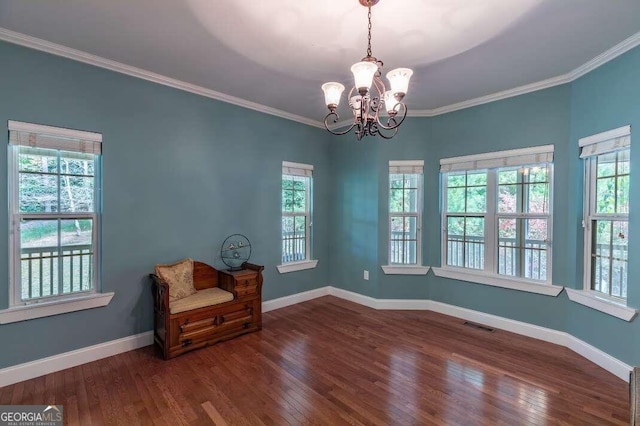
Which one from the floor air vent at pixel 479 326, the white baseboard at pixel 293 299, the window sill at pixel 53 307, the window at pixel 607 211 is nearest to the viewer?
the window sill at pixel 53 307

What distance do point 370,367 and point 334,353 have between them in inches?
16.2

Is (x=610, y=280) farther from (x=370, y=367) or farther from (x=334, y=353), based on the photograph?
(x=334, y=353)

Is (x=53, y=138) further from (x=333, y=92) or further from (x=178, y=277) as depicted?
(x=333, y=92)

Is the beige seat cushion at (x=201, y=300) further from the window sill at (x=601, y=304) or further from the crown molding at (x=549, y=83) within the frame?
the window sill at (x=601, y=304)

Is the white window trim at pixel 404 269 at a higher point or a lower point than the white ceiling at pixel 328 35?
lower

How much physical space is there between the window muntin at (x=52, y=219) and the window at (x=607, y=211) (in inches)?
183

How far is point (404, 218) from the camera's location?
4.34 meters

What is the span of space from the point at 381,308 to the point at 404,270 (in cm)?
62

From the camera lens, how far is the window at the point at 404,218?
4293 millimetres

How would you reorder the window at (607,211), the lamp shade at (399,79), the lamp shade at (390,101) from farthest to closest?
the window at (607,211), the lamp shade at (390,101), the lamp shade at (399,79)

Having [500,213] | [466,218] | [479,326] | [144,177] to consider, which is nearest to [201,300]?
[144,177]

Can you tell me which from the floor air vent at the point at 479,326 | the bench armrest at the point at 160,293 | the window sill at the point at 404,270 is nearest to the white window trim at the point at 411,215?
the window sill at the point at 404,270

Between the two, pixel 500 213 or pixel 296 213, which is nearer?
pixel 500 213

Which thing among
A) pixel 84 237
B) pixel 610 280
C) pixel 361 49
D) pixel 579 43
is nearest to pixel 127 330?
pixel 84 237
